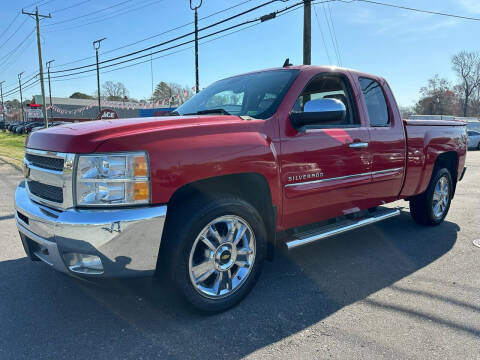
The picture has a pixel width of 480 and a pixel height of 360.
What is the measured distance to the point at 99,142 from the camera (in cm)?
227

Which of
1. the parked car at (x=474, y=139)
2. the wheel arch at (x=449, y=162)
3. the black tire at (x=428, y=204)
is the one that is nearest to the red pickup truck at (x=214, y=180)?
the black tire at (x=428, y=204)

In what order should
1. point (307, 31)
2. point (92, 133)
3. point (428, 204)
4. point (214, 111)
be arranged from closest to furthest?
point (92, 133) → point (214, 111) → point (428, 204) → point (307, 31)

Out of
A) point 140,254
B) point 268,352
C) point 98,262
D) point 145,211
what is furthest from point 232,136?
point 268,352

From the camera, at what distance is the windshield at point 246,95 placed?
10.5 feet

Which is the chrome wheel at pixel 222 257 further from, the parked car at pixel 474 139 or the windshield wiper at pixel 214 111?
the parked car at pixel 474 139

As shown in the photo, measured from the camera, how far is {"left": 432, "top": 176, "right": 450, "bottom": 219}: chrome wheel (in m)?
5.10

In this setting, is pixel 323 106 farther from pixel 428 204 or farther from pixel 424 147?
pixel 428 204

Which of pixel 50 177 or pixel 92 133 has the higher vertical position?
pixel 92 133

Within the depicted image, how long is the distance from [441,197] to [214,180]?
3.93 metres

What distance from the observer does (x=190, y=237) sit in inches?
98.1

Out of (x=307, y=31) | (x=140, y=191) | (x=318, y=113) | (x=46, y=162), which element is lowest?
(x=140, y=191)

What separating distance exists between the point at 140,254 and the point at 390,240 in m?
3.40

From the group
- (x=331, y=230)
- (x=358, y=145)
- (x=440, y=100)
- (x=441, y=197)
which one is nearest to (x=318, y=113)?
(x=358, y=145)

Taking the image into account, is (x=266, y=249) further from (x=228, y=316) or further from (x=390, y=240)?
(x=390, y=240)
